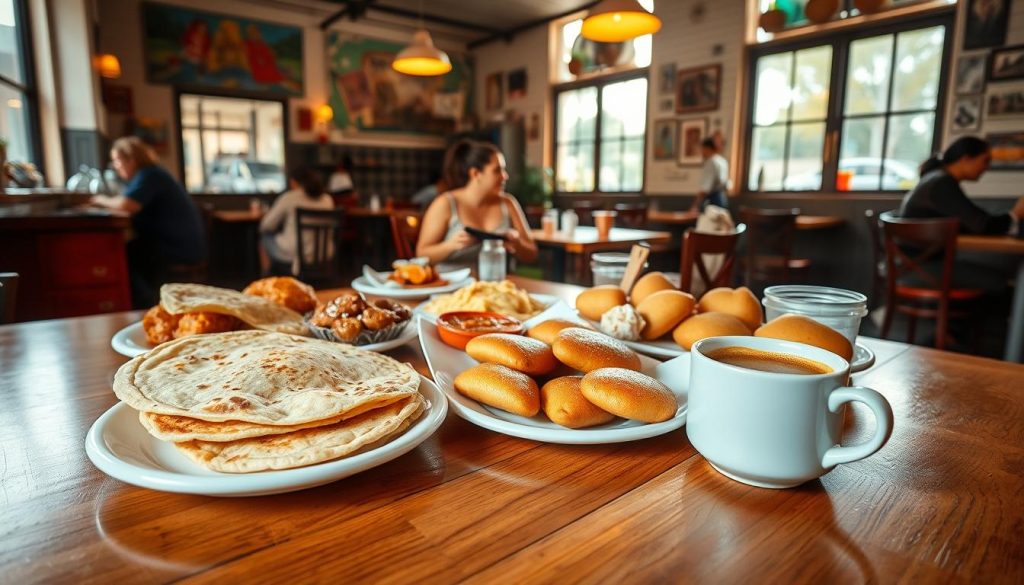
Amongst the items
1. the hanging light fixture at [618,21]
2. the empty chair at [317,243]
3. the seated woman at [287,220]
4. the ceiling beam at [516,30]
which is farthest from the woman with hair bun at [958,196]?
the ceiling beam at [516,30]

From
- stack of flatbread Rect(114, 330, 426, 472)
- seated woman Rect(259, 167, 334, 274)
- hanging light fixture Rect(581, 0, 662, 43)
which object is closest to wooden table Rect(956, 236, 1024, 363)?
hanging light fixture Rect(581, 0, 662, 43)

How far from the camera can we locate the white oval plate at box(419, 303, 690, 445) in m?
0.61

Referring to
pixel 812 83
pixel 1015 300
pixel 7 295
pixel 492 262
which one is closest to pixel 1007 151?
pixel 812 83

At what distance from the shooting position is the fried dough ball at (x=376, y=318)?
100cm

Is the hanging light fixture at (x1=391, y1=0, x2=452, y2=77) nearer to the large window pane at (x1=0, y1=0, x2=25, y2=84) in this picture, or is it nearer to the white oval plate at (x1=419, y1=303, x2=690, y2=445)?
the large window pane at (x1=0, y1=0, x2=25, y2=84)

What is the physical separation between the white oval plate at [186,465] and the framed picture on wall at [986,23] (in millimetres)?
6588

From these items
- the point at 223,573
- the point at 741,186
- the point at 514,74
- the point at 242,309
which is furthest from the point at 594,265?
the point at 514,74

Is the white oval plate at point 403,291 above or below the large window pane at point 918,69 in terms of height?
below

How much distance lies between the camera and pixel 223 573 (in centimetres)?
42

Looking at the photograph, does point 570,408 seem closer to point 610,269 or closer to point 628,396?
point 628,396

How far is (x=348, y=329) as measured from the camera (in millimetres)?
980

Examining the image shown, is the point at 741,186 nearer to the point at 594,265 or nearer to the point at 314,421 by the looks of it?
the point at 594,265

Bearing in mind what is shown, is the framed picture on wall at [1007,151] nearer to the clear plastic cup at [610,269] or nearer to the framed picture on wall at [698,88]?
the framed picture on wall at [698,88]

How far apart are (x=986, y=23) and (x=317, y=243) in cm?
625
